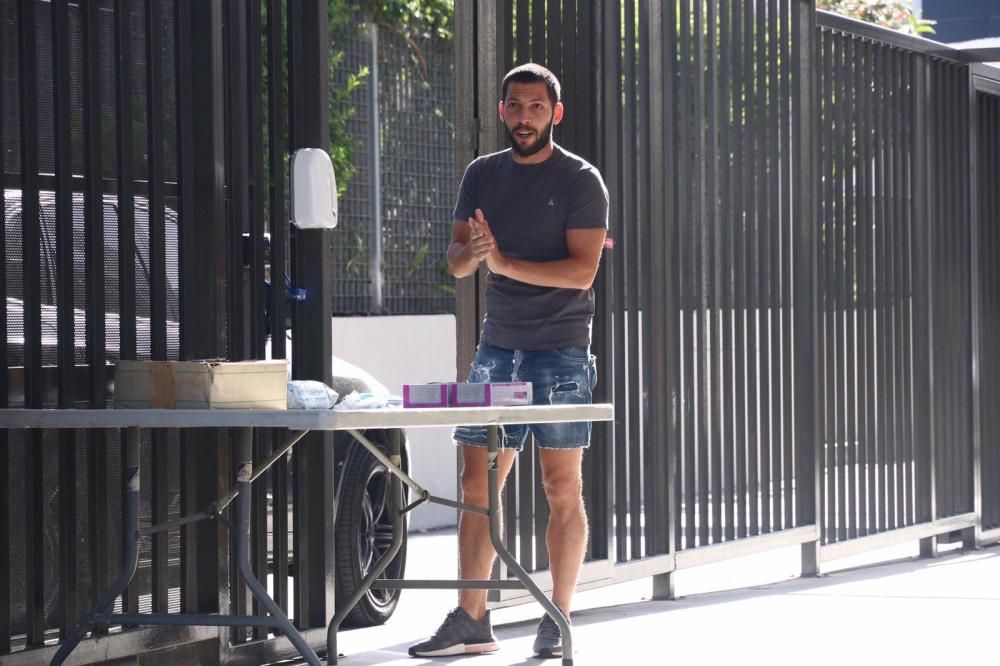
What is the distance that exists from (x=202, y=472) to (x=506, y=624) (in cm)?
178

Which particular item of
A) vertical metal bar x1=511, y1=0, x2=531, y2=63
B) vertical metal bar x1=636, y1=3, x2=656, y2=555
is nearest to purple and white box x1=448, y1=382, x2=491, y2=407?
vertical metal bar x1=511, y1=0, x2=531, y2=63

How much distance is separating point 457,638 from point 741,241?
313cm

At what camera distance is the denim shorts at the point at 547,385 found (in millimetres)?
5879

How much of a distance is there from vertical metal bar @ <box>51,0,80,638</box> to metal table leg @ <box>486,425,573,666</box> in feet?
4.28

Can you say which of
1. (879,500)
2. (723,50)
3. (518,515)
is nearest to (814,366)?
(879,500)

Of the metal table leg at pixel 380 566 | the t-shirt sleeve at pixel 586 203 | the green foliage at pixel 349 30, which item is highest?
the green foliage at pixel 349 30

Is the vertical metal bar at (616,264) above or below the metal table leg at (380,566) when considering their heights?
above

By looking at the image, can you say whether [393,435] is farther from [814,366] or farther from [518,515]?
[814,366]

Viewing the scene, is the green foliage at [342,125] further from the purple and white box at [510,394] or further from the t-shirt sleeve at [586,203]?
the purple and white box at [510,394]

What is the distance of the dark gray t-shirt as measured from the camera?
5867 mm

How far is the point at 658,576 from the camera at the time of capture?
25.4 feet

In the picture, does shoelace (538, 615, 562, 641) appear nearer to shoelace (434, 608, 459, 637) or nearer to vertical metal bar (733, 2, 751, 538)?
shoelace (434, 608, 459, 637)

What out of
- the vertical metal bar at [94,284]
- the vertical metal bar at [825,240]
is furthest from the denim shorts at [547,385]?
the vertical metal bar at [825,240]

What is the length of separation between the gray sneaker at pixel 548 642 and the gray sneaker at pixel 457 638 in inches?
8.1
